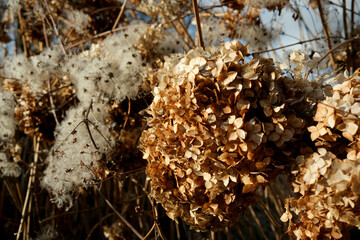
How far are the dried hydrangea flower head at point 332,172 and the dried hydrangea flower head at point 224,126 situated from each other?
0.14 feet

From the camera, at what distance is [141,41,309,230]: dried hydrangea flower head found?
1.75 ft

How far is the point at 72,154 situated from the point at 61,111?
34 centimetres

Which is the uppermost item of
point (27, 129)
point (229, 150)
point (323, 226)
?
point (27, 129)

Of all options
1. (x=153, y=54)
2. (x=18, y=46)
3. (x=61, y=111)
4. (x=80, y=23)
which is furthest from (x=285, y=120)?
(x=18, y=46)

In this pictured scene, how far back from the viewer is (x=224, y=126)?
54 cm

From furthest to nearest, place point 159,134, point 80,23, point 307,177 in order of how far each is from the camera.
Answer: point 80,23 → point 159,134 → point 307,177

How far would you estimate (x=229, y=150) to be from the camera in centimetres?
54

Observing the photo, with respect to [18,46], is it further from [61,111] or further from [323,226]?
[323,226]

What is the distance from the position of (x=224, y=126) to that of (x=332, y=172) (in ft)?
0.56

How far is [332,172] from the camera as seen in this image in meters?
0.48

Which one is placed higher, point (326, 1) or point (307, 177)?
point (326, 1)

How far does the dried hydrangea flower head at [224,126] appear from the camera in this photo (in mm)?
534

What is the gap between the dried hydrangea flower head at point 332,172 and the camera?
1.53 feet

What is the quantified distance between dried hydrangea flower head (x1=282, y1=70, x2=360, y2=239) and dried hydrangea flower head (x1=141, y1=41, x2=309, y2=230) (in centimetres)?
4
